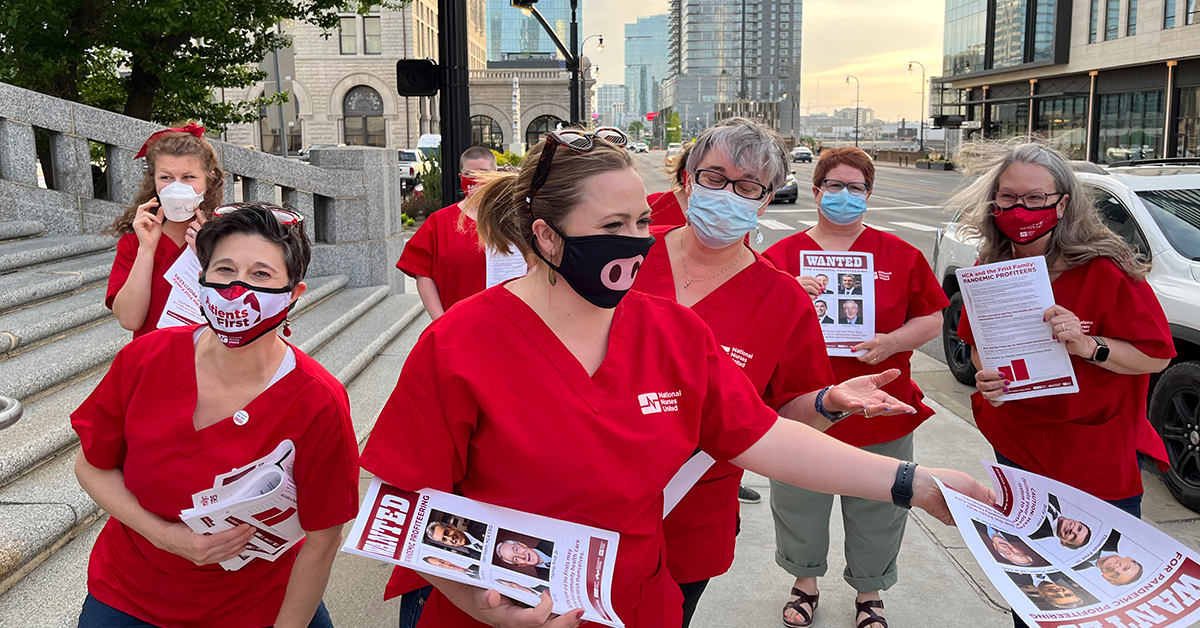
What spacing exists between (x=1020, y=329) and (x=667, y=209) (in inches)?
83.9

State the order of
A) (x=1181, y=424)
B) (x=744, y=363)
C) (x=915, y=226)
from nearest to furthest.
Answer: (x=744, y=363), (x=1181, y=424), (x=915, y=226)

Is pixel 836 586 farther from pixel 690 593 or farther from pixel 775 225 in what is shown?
pixel 775 225

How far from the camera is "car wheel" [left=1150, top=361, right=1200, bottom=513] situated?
5527 mm

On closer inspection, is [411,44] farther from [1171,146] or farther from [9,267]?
[9,267]

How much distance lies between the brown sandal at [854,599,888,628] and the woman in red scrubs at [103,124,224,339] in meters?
3.31

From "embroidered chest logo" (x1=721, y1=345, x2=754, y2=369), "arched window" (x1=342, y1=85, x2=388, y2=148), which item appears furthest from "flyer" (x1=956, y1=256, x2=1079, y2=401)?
"arched window" (x1=342, y1=85, x2=388, y2=148)

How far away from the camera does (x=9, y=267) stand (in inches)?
Answer: 259

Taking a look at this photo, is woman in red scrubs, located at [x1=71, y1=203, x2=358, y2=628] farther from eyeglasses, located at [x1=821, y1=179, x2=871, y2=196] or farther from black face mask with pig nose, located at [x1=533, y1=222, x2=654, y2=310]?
eyeglasses, located at [x1=821, y1=179, x2=871, y2=196]

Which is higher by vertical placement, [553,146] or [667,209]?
[553,146]

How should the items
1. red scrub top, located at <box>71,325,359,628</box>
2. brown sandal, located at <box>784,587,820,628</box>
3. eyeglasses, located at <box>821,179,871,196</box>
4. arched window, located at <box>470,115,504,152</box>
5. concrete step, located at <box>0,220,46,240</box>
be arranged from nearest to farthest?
1. red scrub top, located at <box>71,325,359,628</box>
2. brown sandal, located at <box>784,587,820,628</box>
3. eyeglasses, located at <box>821,179,871,196</box>
4. concrete step, located at <box>0,220,46,240</box>
5. arched window, located at <box>470,115,504,152</box>

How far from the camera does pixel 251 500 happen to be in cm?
232

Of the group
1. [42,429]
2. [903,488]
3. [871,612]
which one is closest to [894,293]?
[871,612]

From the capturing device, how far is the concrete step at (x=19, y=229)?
7.31 metres

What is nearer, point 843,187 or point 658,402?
point 658,402
